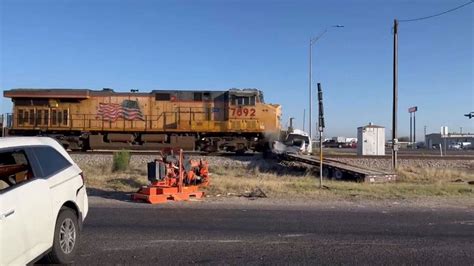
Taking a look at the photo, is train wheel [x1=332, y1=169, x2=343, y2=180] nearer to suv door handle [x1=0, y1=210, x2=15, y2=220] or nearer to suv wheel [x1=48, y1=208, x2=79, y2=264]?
suv wheel [x1=48, y1=208, x2=79, y2=264]

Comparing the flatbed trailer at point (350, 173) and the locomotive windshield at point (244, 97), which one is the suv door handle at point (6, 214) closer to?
the flatbed trailer at point (350, 173)

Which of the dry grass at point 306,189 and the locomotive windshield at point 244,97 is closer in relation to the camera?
the dry grass at point 306,189

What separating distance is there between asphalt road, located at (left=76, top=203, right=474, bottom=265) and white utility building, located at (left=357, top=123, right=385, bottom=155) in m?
23.9

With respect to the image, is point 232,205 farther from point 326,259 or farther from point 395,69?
point 395,69

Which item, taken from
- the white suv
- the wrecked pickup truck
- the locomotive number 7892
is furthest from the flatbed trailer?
the white suv

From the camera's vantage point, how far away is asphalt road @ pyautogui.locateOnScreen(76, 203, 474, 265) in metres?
6.87

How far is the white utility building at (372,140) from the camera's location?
118 ft

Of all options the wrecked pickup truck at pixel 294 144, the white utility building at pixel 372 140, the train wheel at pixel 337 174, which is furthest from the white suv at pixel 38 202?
the white utility building at pixel 372 140

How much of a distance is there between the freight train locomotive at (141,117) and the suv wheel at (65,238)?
2207cm

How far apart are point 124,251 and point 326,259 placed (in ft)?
9.44

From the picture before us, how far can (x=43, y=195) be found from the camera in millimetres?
5715

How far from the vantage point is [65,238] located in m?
6.36

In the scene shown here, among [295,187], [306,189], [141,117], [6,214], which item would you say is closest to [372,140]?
[141,117]

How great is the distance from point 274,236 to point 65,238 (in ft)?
11.6
